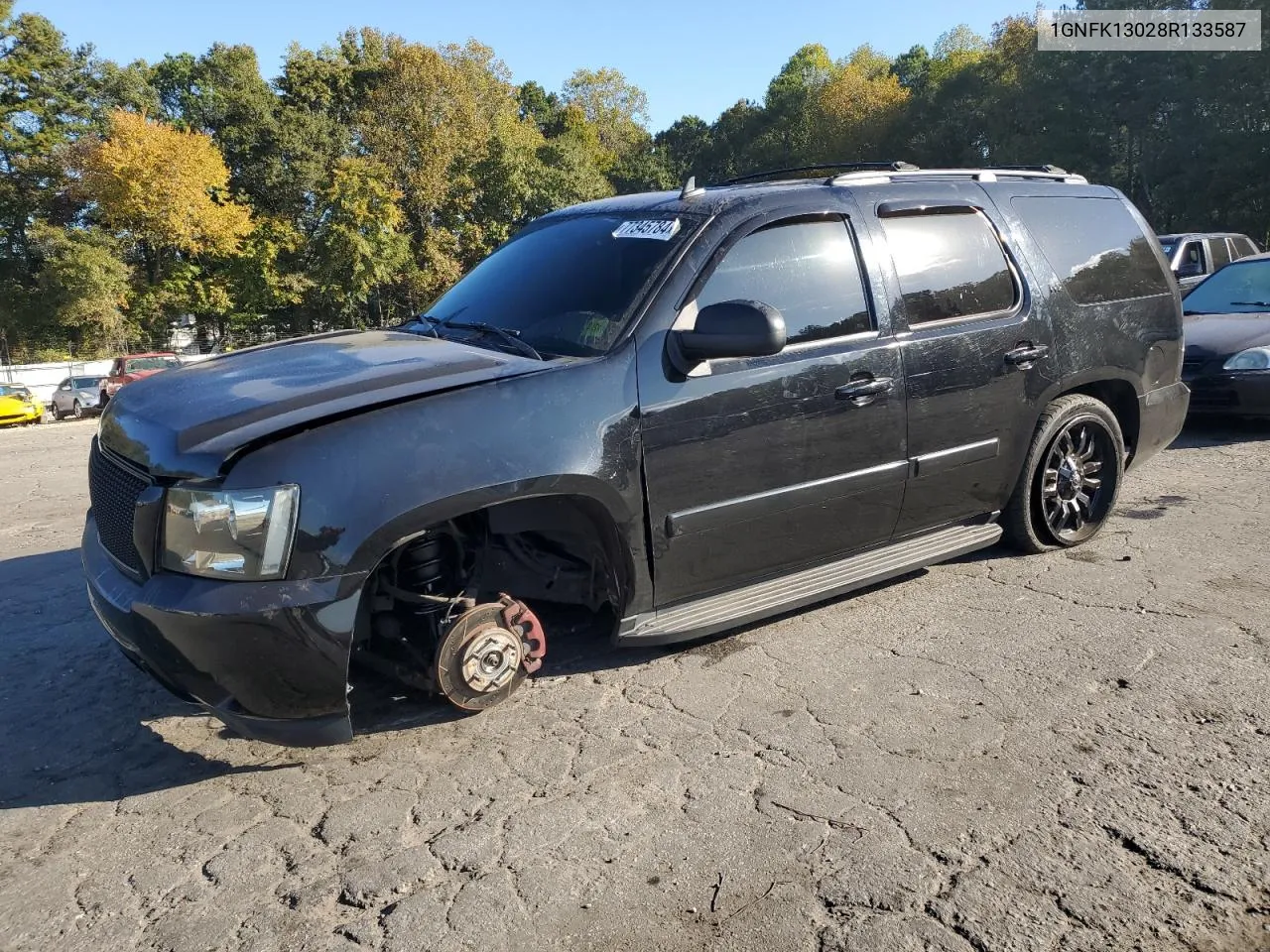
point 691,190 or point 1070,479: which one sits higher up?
point 691,190

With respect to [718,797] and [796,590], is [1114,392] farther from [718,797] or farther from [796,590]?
[718,797]

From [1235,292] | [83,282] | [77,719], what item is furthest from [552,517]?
[83,282]

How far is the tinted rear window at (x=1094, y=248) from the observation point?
15.8ft

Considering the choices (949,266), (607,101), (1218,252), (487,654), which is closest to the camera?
(487,654)

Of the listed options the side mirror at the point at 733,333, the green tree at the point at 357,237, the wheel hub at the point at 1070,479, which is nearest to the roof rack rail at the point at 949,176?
the side mirror at the point at 733,333

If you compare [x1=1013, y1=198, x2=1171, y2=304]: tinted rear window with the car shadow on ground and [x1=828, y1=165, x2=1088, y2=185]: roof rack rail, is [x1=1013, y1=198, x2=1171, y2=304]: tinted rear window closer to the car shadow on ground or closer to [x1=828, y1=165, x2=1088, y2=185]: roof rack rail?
[x1=828, y1=165, x2=1088, y2=185]: roof rack rail

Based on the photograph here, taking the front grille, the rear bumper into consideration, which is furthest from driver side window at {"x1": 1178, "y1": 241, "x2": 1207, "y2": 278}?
the front grille

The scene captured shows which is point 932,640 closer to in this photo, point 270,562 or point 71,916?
point 270,562

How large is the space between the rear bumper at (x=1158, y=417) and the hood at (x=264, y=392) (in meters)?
3.67

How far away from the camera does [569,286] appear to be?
12.7ft

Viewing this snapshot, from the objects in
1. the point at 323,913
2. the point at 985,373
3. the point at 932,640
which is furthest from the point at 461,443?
the point at 985,373

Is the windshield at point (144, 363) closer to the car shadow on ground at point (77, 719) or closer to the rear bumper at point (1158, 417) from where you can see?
the car shadow on ground at point (77, 719)

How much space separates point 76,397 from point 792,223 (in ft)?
94.3

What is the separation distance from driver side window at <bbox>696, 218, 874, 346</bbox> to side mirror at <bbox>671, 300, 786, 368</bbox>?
0.79 feet
